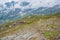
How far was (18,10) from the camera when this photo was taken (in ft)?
16.2

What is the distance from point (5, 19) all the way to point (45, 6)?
118cm

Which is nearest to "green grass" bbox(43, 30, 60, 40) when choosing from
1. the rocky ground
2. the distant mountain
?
the rocky ground

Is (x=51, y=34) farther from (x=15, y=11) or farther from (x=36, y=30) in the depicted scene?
(x=15, y=11)

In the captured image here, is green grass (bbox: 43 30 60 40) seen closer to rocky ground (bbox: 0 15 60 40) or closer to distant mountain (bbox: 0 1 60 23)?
rocky ground (bbox: 0 15 60 40)

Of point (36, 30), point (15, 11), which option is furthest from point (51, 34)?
point (15, 11)

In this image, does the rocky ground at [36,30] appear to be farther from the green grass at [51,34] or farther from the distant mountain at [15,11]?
the distant mountain at [15,11]

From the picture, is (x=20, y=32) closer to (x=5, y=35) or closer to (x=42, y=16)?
(x=5, y=35)

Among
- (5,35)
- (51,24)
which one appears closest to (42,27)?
(51,24)

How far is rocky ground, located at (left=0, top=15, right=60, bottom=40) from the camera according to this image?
4.63 m

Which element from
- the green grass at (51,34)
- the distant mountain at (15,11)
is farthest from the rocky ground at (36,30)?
the distant mountain at (15,11)

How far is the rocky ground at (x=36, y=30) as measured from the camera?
4.63m

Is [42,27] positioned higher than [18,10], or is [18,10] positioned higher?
[18,10]

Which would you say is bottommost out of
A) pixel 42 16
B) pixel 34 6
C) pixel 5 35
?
pixel 5 35

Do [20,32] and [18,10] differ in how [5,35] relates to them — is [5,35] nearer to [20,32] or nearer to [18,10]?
[20,32]
